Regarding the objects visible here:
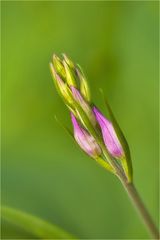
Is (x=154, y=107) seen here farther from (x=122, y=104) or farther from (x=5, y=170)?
(x=5, y=170)

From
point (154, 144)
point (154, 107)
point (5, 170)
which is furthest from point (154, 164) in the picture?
point (5, 170)

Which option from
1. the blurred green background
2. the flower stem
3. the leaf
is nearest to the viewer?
the flower stem

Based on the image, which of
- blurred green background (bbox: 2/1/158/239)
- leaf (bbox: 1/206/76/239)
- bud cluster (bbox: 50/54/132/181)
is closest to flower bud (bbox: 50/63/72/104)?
bud cluster (bbox: 50/54/132/181)

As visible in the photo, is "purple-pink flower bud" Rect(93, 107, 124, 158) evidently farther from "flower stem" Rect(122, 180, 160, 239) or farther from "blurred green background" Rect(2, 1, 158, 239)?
"blurred green background" Rect(2, 1, 158, 239)

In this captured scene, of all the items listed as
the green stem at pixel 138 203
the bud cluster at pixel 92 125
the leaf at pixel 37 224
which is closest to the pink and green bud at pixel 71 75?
the bud cluster at pixel 92 125

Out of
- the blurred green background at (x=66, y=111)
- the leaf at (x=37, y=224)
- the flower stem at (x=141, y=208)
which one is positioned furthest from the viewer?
the blurred green background at (x=66, y=111)

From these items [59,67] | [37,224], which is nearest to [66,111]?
[37,224]

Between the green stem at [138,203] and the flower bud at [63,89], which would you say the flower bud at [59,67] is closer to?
the flower bud at [63,89]
